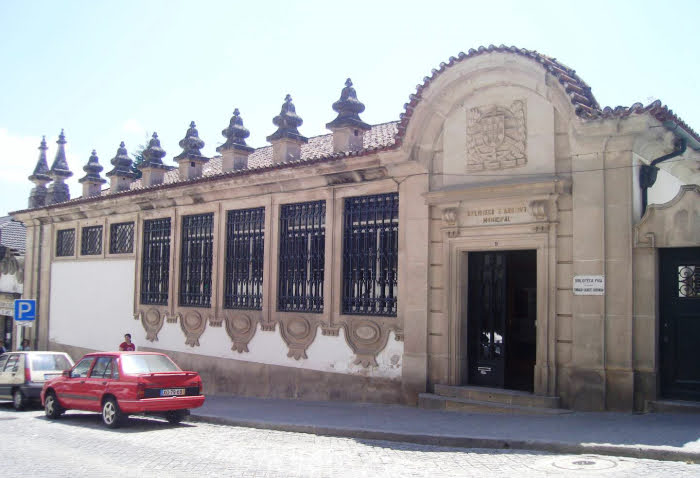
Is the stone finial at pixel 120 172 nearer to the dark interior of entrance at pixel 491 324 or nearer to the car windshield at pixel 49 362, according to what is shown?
the car windshield at pixel 49 362

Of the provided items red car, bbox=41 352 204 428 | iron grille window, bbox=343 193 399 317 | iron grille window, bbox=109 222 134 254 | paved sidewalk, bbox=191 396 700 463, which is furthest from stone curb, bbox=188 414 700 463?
iron grille window, bbox=109 222 134 254

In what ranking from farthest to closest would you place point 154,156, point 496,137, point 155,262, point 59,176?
point 59,176, point 154,156, point 155,262, point 496,137

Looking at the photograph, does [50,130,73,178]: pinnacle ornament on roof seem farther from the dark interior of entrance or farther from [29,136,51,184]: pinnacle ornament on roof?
the dark interior of entrance

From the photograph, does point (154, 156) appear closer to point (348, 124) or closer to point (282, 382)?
point (348, 124)

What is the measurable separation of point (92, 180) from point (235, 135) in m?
8.32

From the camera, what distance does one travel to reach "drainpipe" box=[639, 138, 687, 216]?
37.0 ft

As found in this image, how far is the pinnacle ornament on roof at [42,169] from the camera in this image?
26.7m

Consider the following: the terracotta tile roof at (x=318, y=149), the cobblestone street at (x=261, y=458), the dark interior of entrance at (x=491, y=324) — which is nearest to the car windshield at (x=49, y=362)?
the cobblestone street at (x=261, y=458)

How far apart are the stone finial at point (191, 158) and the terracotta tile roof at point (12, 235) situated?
11.3 m

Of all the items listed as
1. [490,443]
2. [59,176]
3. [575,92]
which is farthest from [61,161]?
[490,443]

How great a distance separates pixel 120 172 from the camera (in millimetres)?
22656

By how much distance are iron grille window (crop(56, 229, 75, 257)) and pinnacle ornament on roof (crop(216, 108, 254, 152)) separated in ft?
26.0

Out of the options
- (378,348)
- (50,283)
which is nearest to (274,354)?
(378,348)

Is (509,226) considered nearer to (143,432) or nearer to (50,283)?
(143,432)
